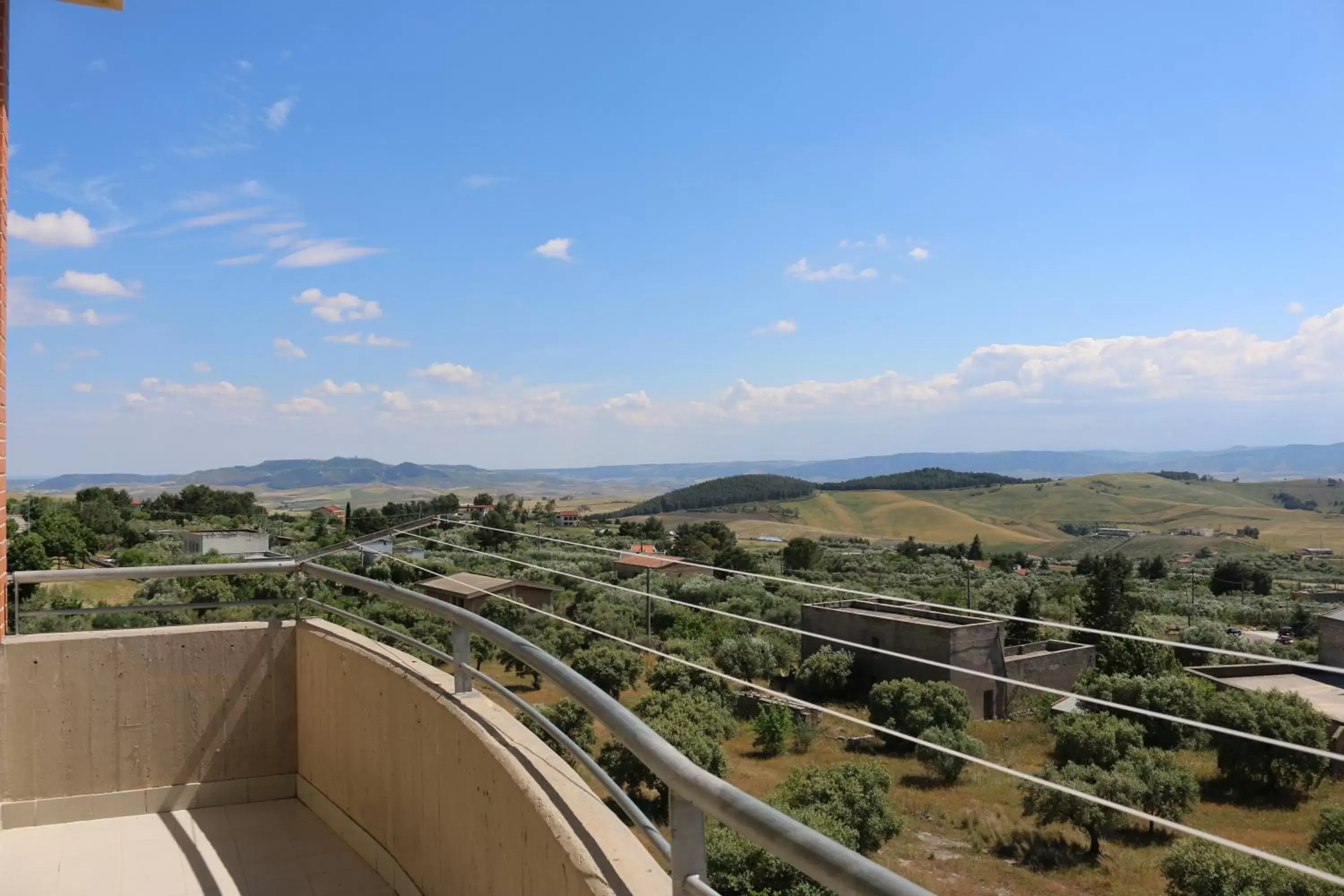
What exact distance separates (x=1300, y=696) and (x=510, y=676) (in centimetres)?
2603

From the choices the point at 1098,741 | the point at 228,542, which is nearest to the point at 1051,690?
the point at 1098,741

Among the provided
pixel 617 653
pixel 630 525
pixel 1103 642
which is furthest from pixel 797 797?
pixel 630 525

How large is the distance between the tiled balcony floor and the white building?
39448 millimetres

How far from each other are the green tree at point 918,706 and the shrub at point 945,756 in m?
0.92

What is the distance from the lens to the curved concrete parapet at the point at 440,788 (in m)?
2.00

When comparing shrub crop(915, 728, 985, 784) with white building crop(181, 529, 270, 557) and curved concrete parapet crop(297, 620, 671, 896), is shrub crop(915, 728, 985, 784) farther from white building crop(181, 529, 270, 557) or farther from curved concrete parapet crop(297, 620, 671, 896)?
white building crop(181, 529, 270, 557)

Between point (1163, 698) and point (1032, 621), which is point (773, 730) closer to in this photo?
point (1163, 698)

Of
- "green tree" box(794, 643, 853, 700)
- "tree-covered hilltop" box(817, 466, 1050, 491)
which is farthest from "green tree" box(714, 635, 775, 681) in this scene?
"tree-covered hilltop" box(817, 466, 1050, 491)

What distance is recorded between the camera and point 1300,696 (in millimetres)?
26469

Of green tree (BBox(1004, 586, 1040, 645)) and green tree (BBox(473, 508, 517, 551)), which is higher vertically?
green tree (BBox(473, 508, 517, 551))

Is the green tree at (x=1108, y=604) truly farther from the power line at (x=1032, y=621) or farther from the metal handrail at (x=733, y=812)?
the metal handrail at (x=733, y=812)

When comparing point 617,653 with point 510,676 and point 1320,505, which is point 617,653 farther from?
point 1320,505

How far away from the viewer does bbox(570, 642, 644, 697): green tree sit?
2894 centimetres

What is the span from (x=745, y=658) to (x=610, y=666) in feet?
27.0
